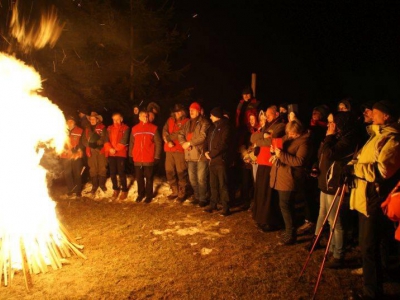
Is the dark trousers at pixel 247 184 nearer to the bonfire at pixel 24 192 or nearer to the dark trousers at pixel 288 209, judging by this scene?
the dark trousers at pixel 288 209

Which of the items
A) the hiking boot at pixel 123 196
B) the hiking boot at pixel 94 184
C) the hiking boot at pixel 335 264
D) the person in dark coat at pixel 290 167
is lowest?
the hiking boot at pixel 335 264

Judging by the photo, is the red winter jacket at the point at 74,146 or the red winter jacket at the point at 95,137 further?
the red winter jacket at the point at 74,146

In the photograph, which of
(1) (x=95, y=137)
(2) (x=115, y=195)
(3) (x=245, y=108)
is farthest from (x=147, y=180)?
(3) (x=245, y=108)

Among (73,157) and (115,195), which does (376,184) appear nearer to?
(115,195)

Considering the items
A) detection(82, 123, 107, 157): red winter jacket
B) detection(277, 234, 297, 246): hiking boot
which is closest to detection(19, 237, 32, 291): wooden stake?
detection(277, 234, 297, 246): hiking boot

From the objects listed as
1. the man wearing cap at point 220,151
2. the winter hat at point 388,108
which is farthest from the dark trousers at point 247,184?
the winter hat at point 388,108

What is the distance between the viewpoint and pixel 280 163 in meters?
6.32

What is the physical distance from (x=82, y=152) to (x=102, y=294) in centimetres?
647

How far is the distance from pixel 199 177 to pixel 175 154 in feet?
3.82

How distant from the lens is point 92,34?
11.8 metres

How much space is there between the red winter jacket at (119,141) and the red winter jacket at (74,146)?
0.98 metres

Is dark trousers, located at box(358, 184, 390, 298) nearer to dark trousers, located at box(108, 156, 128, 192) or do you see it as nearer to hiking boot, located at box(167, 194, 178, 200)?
hiking boot, located at box(167, 194, 178, 200)

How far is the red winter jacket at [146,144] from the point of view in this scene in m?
9.35

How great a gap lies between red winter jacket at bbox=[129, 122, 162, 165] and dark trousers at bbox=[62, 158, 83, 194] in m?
2.08
